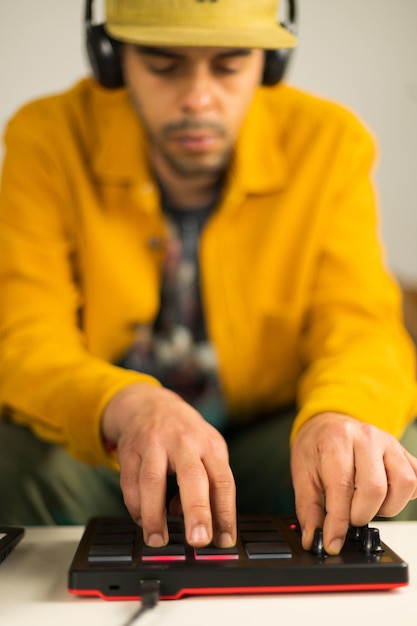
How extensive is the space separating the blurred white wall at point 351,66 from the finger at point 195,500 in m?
0.79

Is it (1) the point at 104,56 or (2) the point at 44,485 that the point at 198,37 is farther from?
(2) the point at 44,485

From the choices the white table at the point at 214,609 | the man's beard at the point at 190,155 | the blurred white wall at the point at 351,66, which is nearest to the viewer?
the white table at the point at 214,609

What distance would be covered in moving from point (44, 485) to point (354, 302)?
19.7 inches

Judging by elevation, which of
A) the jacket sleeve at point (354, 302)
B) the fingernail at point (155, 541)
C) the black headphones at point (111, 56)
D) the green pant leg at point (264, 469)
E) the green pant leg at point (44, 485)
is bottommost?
the green pant leg at point (264, 469)

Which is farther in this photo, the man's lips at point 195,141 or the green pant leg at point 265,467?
the man's lips at point 195,141

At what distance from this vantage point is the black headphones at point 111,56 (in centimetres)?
108

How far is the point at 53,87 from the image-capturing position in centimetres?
131

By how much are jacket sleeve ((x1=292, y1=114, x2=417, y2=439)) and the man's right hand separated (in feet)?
0.89

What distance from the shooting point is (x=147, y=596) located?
598 mm

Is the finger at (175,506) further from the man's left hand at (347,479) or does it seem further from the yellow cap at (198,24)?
A: the yellow cap at (198,24)

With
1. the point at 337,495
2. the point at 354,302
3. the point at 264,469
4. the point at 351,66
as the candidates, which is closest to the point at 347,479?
the point at 337,495

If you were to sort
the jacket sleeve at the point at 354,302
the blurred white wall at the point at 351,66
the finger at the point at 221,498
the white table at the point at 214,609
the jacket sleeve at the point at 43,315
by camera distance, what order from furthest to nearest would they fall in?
1. the blurred white wall at the point at 351,66
2. the jacket sleeve at the point at 354,302
3. the jacket sleeve at the point at 43,315
4. the finger at the point at 221,498
5. the white table at the point at 214,609

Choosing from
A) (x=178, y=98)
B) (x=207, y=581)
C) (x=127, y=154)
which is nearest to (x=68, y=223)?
(x=127, y=154)

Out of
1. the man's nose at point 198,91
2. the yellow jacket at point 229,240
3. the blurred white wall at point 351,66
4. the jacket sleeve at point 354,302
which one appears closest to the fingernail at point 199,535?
the jacket sleeve at point 354,302
